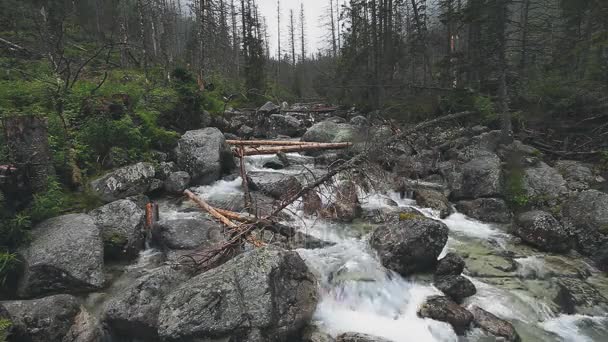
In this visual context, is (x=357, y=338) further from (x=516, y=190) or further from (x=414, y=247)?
(x=516, y=190)

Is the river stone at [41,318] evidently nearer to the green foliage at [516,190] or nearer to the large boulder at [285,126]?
the green foliage at [516,190]

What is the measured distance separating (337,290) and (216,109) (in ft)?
42.0

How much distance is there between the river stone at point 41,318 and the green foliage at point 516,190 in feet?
34.1

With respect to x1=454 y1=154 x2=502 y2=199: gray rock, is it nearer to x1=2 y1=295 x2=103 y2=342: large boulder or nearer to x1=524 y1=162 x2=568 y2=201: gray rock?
x1=524 y1=162 x2=568 y2=201: gray rock

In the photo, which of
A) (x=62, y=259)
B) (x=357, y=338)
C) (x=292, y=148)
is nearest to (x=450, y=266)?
(x=357, y=338)

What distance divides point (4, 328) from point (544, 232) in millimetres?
9924

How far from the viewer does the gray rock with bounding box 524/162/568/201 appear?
9422 mm

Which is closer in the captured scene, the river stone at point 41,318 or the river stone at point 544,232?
the river stone at point 41,318

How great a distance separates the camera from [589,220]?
7930 millimetres

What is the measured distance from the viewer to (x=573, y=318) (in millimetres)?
5988

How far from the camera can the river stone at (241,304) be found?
449 cm

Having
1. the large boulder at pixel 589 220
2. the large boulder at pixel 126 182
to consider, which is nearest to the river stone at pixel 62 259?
the large boulder at pixel 126 182

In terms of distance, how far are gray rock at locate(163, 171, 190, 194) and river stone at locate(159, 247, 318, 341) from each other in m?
5.03

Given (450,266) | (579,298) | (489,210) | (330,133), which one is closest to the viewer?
(579,298)
